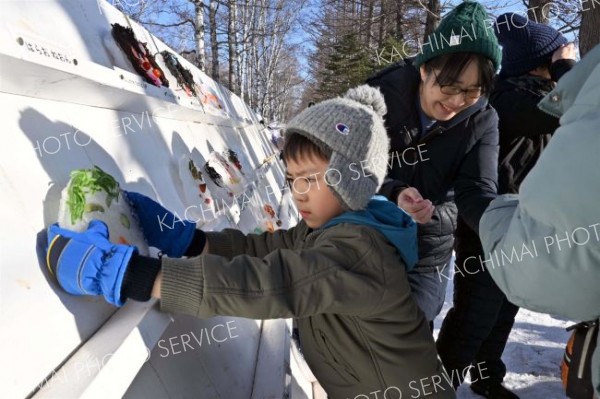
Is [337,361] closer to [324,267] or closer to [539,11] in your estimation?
[324,267]

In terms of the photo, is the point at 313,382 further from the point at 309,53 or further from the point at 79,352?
the point at 309,53

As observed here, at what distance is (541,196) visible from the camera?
0.85 metres

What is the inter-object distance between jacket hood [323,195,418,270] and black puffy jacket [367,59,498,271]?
15.8 inches

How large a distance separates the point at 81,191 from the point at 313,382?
1335 millimetres

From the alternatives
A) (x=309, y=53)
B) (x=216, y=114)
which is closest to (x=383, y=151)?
(x=216, y=114)

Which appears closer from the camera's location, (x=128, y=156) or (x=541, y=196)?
(x=541, y=196)

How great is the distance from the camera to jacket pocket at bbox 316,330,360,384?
4.32 feet

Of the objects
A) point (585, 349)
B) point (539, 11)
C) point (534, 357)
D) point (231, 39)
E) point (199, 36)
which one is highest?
point (231, 39)

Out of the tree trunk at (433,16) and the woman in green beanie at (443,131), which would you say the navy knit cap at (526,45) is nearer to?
the woman in green beanie at (443,131)

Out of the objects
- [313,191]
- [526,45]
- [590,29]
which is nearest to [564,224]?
[313,191]

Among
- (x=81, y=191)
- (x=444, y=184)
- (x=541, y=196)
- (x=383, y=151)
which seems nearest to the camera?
(x=541, y=196)

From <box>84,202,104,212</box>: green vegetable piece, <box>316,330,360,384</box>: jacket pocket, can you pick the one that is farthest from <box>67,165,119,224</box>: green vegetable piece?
<box>316,330,360,384</box>: jacket pocket

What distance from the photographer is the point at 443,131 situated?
1780mm

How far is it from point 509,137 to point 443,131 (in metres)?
0.60
